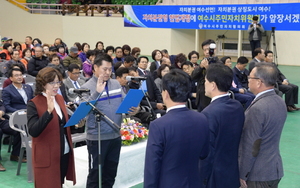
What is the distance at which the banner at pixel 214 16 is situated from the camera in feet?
Result: 37.9

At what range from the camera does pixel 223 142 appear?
106 inches

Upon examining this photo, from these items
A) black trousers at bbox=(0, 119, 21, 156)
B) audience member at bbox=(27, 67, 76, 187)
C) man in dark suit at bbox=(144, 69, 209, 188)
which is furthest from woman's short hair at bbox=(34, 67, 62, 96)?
black trousers at bbox=(0, 119, 21, 156)

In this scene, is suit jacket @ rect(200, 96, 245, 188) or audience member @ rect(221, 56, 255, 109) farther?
audience member @ rect(221, 56, 255, 109)

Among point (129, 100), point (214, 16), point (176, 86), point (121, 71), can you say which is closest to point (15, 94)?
point (121, 71)

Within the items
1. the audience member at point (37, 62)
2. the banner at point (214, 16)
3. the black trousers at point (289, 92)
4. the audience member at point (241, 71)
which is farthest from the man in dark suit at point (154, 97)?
the banner at point (214, 16)

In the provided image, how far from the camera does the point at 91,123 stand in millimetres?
3490

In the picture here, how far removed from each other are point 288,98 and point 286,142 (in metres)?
2.05

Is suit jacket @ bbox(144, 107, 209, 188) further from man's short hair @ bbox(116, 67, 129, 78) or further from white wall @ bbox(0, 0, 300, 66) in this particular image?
white wall @ bbox(0, 0, 300, 66)

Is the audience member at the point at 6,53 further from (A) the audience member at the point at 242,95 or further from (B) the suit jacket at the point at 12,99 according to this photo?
(A) the audience member at the point at 242,95

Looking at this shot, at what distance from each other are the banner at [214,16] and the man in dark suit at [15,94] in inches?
338

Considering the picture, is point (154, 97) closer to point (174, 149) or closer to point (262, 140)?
point (262, 140)

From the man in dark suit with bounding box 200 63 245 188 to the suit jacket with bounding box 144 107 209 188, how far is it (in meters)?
0.29

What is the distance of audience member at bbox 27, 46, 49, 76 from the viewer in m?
8.15

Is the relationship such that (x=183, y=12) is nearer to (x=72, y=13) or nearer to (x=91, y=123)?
(x=72, y=13)
